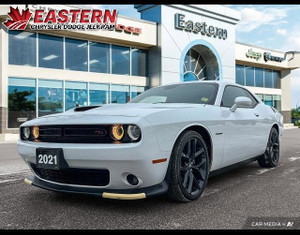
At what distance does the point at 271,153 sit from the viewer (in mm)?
5000

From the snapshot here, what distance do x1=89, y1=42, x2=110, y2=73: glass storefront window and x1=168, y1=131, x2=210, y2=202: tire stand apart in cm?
1614

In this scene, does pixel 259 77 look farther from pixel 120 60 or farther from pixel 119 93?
pixel 119 93

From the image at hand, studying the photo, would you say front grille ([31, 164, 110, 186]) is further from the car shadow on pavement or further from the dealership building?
the dealership building

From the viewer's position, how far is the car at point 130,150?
8.43 feet

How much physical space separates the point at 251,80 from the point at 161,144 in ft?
93.9

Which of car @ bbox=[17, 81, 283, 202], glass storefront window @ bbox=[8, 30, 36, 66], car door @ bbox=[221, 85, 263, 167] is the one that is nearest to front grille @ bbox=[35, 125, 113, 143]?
car @ bbox=[17, 81, 283, 202]

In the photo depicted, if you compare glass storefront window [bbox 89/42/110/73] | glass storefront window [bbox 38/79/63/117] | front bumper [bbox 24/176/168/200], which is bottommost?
front bumper [bbox 24/176/168/200]

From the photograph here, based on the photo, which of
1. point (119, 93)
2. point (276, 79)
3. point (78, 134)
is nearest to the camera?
point (78, 134)

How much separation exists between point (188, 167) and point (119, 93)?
16786mm

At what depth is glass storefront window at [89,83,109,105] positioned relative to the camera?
60.0ft

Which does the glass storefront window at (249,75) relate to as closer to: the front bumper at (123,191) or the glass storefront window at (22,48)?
the glass storefront window at (22,48)

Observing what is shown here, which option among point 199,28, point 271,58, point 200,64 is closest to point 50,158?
point 199,28

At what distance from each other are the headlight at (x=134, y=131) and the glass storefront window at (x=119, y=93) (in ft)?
54.3

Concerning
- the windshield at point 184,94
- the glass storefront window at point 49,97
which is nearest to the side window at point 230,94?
the windshield at point 184,94
